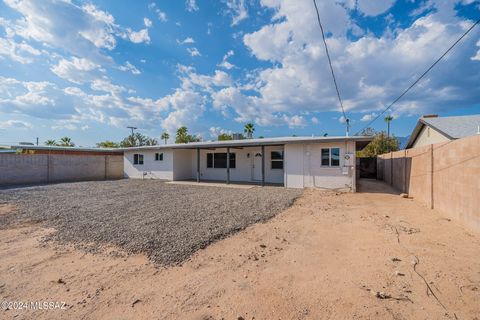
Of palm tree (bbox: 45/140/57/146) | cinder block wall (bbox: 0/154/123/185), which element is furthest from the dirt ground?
palm tree (bbox: 45/140/57/146)

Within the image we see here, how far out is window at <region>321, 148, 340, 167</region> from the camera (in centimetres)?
1034

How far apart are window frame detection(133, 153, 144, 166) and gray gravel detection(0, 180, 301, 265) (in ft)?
28.5

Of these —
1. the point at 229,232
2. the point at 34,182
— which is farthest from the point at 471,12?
the point at 34,182

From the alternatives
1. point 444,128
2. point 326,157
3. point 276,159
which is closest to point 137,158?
point 276,159

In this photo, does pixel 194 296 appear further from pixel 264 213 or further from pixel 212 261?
pixel 264 213

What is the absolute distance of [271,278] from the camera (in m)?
2.96

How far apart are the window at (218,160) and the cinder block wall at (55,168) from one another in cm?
959

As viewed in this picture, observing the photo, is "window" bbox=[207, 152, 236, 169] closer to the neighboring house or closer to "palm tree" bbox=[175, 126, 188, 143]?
the neighboring house

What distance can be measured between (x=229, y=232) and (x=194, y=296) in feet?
7.22

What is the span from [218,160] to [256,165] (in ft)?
9.82

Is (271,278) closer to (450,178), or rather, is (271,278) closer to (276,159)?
(450,178)

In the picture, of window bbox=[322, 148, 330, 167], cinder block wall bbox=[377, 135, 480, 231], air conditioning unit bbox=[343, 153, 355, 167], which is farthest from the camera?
window bbox=[322, 148, 330, 167]

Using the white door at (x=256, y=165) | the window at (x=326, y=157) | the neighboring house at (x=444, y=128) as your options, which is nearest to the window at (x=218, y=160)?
the white door at (x=256, y=165)

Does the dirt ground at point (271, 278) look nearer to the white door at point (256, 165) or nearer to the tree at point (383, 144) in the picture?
the white door at point (256, 165)
